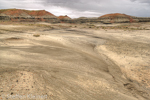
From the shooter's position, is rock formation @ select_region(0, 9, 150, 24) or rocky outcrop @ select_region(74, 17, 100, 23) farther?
rocky outcrop @ select_region(74, 17, 100, 23)

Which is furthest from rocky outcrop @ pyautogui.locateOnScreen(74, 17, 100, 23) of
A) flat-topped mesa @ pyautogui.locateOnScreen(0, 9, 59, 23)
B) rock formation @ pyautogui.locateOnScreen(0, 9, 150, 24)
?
flat-topped mesa @ pyautogui.locateOnScreen(0, 9, 59, 23)

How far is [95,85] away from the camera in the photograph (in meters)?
4.26

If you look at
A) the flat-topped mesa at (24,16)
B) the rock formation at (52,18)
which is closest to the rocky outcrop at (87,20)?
the rock formation at (52,18)

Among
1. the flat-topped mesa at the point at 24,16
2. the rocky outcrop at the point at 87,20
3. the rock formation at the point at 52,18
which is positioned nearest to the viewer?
the rock formation at the point at 52,18

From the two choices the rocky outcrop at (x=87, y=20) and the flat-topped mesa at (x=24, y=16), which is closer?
the flat-topped mesa at (x=24, y=16)

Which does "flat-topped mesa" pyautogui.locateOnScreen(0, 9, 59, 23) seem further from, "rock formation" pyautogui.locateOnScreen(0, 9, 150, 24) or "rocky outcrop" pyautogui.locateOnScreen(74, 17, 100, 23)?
"rocky outcrop" pyautogui.locateOnScreen(74, 17, 100, 23)

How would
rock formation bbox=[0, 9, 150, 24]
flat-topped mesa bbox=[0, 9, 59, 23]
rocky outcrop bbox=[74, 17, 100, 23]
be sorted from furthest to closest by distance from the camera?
rocky outcrop bbox=[74, 17, 100, 23] → flat-topped mesa bbox=[0, 9, 59, 23] → rock formation bbox=[0, 9, 150, 24]

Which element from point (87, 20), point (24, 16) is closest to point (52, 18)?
point (24, 16)

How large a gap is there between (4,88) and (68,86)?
2.11 meters

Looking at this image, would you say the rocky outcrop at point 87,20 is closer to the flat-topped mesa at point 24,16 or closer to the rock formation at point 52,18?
the rock formation at point 52,18

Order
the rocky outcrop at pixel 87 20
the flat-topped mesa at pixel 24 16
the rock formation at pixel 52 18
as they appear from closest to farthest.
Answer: the rock formation at pixel 52 18 → the flat-topped mesa at pixel 24 16 → the rocky outcrop at pixel 87 20

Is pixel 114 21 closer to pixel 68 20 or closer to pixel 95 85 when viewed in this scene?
pixel 68 20

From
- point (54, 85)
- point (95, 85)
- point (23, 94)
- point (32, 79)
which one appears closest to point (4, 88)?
point (23, 94)

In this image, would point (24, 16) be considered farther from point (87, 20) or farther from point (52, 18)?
point (87, 20)
